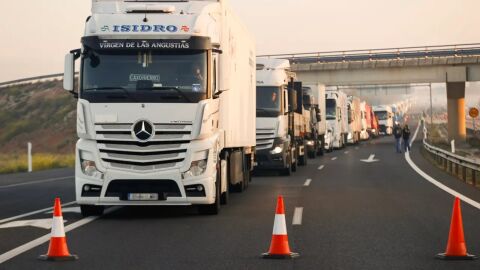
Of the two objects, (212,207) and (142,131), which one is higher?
(142,131)

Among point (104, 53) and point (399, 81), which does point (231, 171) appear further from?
point (399, 81)

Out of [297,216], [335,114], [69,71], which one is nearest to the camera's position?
[69,71]

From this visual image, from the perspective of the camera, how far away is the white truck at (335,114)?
49938 millimetres

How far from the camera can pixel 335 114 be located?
49875 millimetres

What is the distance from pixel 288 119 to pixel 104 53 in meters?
14.2

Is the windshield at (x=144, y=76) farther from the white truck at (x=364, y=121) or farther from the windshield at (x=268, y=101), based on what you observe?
the white truck at (x=364, y=121)

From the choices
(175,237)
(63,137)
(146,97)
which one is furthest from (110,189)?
(63,137)

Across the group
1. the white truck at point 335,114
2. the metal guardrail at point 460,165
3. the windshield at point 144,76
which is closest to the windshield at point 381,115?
the white truck at point 335,114

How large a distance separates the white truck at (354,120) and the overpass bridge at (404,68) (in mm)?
3153

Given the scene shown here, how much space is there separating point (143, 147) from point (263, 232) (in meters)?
2.65

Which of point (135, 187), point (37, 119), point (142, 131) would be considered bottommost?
point (135, 187)

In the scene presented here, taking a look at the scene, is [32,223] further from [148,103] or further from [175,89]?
[175,89]


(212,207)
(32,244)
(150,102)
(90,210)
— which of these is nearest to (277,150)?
(212,207)

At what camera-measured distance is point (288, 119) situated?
92.0 ft
